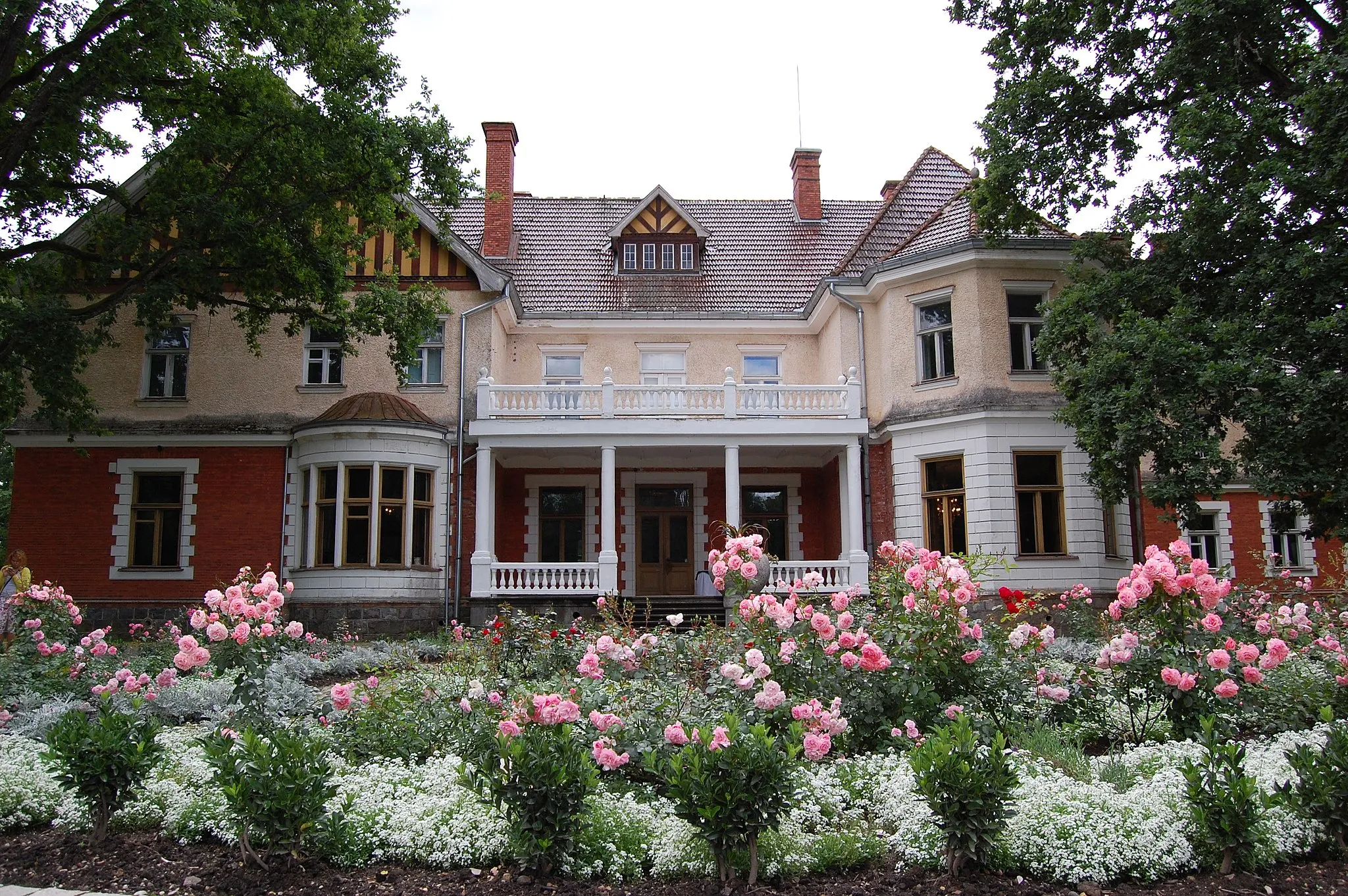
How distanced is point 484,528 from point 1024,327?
10805mm

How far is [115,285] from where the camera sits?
18484mm

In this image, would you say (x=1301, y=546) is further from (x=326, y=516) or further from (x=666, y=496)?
(x=326, y=516)

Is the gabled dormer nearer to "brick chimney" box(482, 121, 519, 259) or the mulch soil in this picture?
"brick chimney" box(482, 121, 519, 259)

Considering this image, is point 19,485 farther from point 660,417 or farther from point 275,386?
point 660,417

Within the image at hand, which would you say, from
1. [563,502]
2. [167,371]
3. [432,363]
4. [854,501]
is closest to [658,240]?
[432,363]

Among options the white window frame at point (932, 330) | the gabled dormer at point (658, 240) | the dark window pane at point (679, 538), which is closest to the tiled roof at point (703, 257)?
the gabled dormer at point (658, 240)

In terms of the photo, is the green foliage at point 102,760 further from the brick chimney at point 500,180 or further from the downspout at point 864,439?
the brick chimney at point 500,180

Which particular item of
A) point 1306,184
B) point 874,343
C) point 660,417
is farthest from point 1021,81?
point 660,417

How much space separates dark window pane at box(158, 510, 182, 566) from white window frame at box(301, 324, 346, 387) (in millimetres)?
3584

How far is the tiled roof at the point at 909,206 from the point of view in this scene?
20922 mm

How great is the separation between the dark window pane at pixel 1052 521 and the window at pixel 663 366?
27.0 feet

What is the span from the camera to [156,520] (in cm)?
1838

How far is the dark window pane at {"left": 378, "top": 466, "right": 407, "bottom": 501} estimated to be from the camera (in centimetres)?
1784

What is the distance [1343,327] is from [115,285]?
66.9 feet
